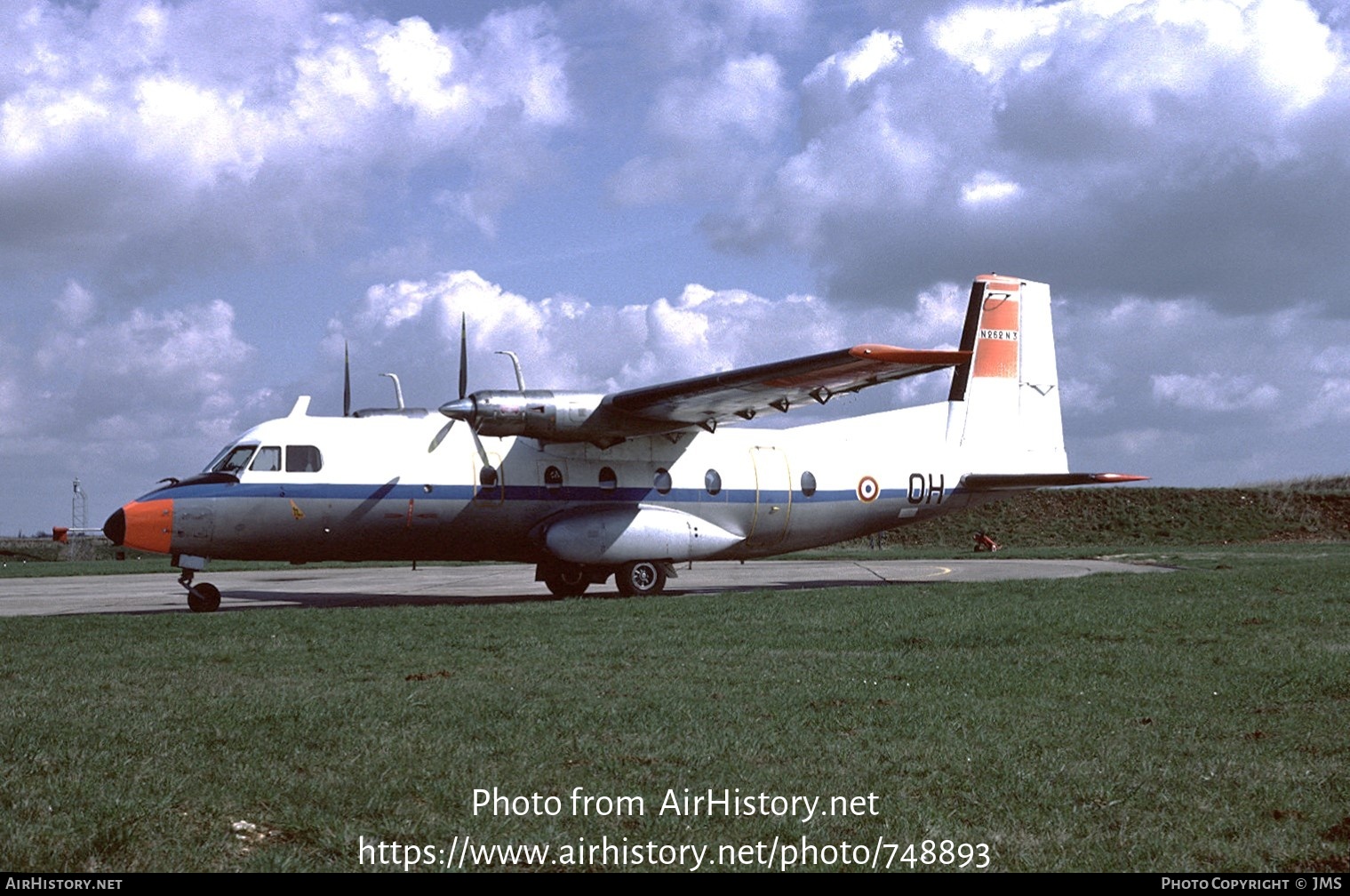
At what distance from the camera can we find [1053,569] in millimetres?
28828

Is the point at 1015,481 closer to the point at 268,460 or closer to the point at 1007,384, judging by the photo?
the point at 1007,384

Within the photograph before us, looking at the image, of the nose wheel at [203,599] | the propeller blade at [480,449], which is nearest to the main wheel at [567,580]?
the propeller blade at [480,449]

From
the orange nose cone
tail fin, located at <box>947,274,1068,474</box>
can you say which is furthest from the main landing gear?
tail fin, located at <box>947,274,1068,474</box>

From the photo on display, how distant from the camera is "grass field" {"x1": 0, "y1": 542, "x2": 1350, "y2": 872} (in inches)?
209

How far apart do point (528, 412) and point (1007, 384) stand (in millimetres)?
12463

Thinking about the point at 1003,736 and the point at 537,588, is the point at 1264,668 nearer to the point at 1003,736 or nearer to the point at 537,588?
the point at 1003,736

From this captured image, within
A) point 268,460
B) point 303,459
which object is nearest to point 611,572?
point 303,459

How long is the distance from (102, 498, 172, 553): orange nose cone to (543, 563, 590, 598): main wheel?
24.6 ft

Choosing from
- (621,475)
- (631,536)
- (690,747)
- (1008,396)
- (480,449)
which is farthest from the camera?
(1008,396)

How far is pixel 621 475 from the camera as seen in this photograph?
2312 centimetres

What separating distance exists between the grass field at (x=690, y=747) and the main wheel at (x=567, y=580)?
31.7 feet

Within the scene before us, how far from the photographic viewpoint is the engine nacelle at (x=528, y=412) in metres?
20.6

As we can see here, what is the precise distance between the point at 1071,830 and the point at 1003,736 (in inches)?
82.2
